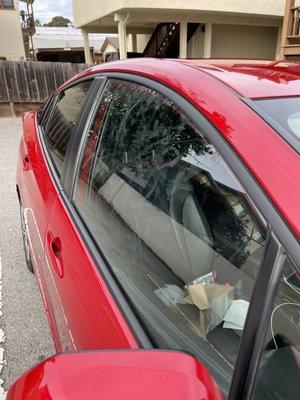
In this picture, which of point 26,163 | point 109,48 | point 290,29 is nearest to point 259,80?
point 26,163

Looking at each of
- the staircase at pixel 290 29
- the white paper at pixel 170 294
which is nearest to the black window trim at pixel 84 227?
the white paper at pixel 170 294

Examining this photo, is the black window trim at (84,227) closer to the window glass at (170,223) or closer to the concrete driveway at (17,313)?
the window glass at (170,223)

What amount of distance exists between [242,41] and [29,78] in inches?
315

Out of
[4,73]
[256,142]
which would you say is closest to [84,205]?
[256,142]

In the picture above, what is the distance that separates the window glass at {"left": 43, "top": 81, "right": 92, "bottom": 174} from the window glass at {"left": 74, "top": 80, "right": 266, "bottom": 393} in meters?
0.35

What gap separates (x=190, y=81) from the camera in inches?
51.6

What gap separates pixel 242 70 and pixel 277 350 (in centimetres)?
103

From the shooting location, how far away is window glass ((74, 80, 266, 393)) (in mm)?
1058

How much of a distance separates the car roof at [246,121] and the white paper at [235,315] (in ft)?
0.99

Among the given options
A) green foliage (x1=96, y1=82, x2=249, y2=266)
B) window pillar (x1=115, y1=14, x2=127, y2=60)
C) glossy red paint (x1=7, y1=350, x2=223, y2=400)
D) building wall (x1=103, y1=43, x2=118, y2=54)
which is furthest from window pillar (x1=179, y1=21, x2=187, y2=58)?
building wall (x1=103, y1=43, x2=118, y2=54)

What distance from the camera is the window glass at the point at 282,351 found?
2.82ft

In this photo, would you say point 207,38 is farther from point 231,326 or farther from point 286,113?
point 231,326

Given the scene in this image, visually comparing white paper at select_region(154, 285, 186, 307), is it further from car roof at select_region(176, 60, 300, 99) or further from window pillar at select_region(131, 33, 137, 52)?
window pillar at select_region(131, 33, 137, 52)

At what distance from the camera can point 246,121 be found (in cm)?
106
